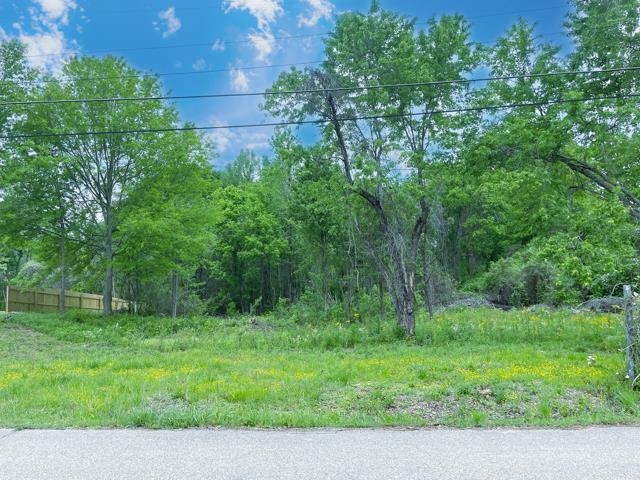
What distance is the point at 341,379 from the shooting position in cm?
705

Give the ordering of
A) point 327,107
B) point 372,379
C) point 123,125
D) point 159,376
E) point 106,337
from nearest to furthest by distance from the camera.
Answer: point 372,379, point 159,376, point 327,107, point 106,337, point 123,125

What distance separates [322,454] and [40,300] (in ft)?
79.9

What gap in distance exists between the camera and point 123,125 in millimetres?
18281

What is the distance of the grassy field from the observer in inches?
200

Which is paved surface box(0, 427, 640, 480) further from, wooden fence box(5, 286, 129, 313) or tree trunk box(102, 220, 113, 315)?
wooden fence box(5, 286, 129, 313)

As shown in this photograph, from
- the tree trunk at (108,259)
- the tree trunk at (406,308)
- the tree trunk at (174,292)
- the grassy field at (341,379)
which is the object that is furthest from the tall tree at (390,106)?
the tree trunk at (174,292)

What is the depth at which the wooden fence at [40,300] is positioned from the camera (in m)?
22.3

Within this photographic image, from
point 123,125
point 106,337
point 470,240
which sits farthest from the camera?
point 470,240

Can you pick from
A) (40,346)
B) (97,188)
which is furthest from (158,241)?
(40,346)

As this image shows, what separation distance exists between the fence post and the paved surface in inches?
68.0

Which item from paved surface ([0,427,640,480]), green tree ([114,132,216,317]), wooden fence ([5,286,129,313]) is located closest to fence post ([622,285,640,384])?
paved surface ([0,427,640,480])

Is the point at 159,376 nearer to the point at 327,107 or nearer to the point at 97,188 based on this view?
the point at 327,107

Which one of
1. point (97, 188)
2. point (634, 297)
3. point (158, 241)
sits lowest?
point (634, 297)

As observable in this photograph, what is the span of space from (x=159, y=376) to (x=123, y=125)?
13.7 metres
